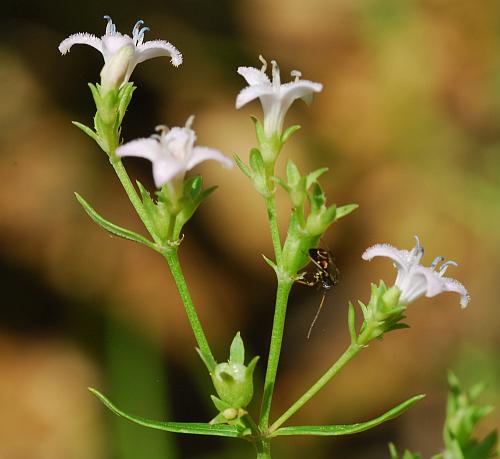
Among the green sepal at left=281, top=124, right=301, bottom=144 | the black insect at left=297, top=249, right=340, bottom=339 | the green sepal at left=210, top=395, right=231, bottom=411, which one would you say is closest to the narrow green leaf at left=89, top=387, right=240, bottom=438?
the green sepal at left=210, top=395, right=231, bottom=411

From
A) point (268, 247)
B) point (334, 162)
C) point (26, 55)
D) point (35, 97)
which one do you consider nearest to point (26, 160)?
point (35, 97)

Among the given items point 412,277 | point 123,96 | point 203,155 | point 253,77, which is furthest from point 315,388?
point 123,96

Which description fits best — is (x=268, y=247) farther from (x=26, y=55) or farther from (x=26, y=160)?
(x=26, y=55)

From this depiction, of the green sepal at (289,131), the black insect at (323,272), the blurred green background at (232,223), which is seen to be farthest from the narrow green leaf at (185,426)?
the blurred green background at (232,223)

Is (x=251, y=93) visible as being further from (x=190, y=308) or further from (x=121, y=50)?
(x=190, y=308)

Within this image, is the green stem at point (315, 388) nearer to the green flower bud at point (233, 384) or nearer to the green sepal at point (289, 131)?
the green flower bud at point (233, 384)

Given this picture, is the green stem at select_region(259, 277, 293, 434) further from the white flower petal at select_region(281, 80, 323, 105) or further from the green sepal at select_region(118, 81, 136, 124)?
the green sepal at select_region(118, 81, 136, 124)
